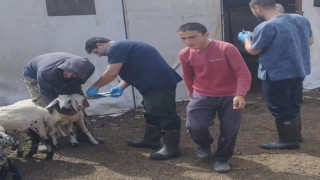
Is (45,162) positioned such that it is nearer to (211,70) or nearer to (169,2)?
(211,70)

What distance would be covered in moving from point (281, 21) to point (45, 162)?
3014 millimetres

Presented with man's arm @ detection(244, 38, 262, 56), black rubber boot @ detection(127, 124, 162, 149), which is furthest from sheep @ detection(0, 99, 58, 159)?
man's arm @ detection(244, 38, 262, 56)

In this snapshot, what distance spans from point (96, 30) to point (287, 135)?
381cm

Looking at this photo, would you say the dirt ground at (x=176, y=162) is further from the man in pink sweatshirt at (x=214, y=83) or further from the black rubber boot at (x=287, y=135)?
the man in pink sweatshirt at (x=214, y=83)

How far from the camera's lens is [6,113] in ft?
14.4

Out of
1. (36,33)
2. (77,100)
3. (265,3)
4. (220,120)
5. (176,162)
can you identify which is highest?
(265,3)

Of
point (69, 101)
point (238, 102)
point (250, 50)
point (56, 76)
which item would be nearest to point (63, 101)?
point (69, 101)

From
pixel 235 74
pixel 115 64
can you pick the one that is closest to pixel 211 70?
pixel 235 74

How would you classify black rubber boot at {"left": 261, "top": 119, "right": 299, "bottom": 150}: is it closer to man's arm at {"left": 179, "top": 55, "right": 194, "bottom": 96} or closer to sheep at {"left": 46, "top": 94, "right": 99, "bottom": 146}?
man's arm at {"left": 179, "top": 55, "right": 194, "bottom": 96}

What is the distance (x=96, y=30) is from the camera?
716 cm

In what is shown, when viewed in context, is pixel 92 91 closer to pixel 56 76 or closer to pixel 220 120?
pixel 56 76

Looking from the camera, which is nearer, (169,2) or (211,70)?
(211,70)

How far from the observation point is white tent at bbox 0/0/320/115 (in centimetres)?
671

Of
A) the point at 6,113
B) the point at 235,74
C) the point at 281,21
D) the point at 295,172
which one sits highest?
the point at 281,21
